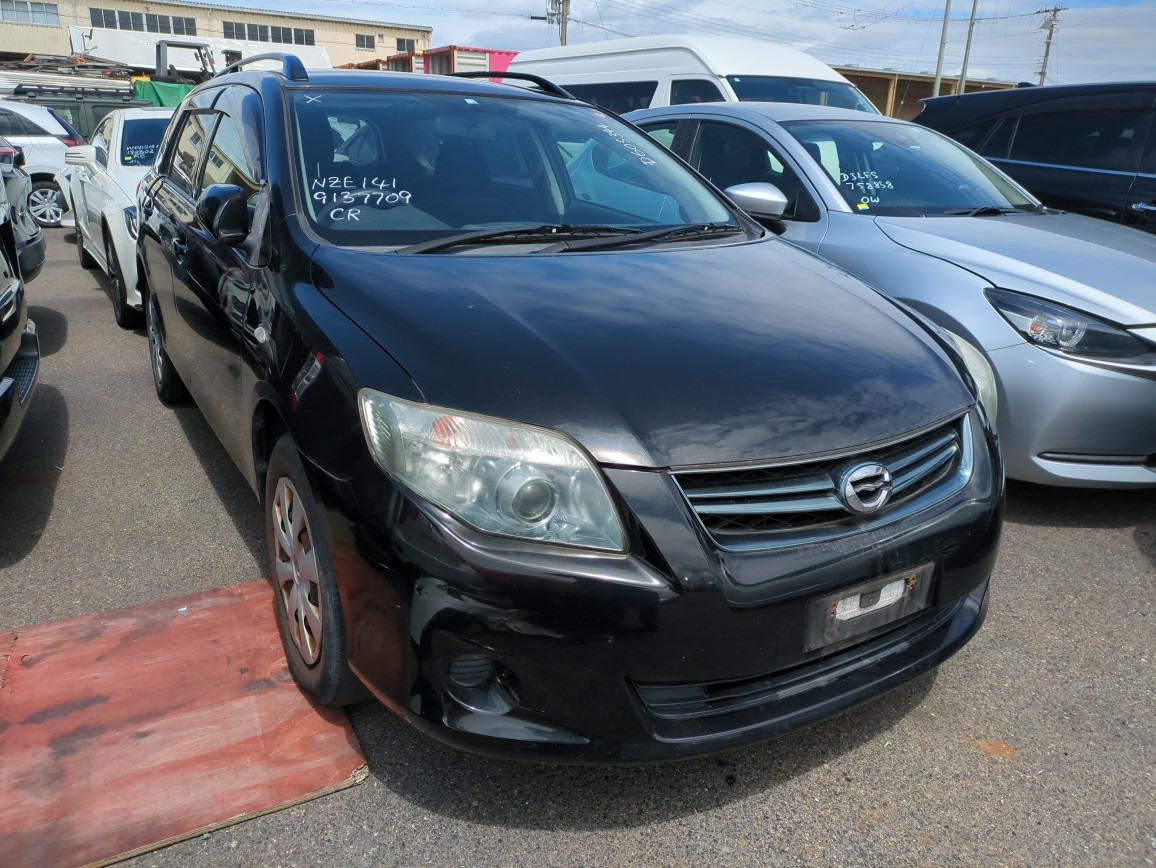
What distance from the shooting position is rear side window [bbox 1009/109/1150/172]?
6.09 m

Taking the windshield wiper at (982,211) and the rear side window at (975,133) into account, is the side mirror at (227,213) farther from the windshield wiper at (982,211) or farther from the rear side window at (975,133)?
the rear side window at (975,133)

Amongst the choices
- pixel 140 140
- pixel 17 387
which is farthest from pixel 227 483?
pixel 140 140

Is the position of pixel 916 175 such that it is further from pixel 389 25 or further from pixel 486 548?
pixel 389 25

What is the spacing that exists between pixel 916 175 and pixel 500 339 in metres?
3.41

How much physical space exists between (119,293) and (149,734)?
186 inches

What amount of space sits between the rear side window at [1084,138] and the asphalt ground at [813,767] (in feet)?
11.9

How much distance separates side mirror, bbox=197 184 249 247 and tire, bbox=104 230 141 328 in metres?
3.62

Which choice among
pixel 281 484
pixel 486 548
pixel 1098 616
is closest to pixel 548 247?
pixel 281 484

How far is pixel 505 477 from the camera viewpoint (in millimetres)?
1874

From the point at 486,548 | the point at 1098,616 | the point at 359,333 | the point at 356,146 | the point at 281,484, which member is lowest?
the point at 1098,616

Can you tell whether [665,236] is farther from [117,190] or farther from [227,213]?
[117,190]

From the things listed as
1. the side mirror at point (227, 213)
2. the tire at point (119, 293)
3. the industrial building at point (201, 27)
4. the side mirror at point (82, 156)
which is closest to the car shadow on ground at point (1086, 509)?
the side mirror at point (227, 213)

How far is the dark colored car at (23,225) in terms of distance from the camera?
212 inches

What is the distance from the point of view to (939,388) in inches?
92.7
